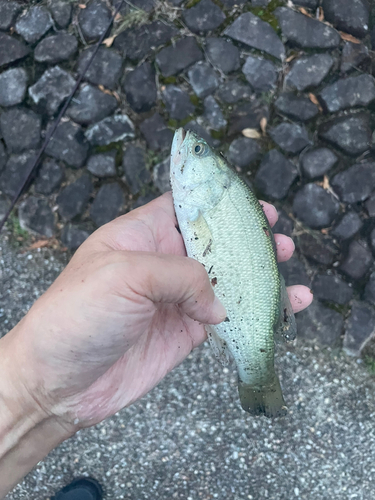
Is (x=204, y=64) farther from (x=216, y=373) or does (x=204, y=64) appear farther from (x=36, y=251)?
(x=216, y=373)

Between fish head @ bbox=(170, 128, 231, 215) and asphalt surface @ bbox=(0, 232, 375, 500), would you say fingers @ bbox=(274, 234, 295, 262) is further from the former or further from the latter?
asphalt surface @ bbox=(0, 232, 375, 500)

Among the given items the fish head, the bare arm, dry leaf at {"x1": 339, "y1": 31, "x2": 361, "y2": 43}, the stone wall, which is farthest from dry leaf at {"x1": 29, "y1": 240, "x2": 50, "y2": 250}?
dry leaf at {"x1": 339, "y1": 31, "x2": 361, "y2": 43}

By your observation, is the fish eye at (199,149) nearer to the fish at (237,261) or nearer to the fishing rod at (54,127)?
the fish at (237,261)

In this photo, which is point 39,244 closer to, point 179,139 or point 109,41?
point 179,139

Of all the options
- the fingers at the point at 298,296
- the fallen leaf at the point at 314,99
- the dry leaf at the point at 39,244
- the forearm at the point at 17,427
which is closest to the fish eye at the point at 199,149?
the fingers at the point at 298,296

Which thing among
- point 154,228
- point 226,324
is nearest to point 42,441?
point 226,324

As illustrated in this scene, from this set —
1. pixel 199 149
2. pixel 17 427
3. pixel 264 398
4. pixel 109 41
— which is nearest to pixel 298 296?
pixel 264 398

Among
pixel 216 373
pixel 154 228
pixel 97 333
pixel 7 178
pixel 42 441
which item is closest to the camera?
pixel 97 333
